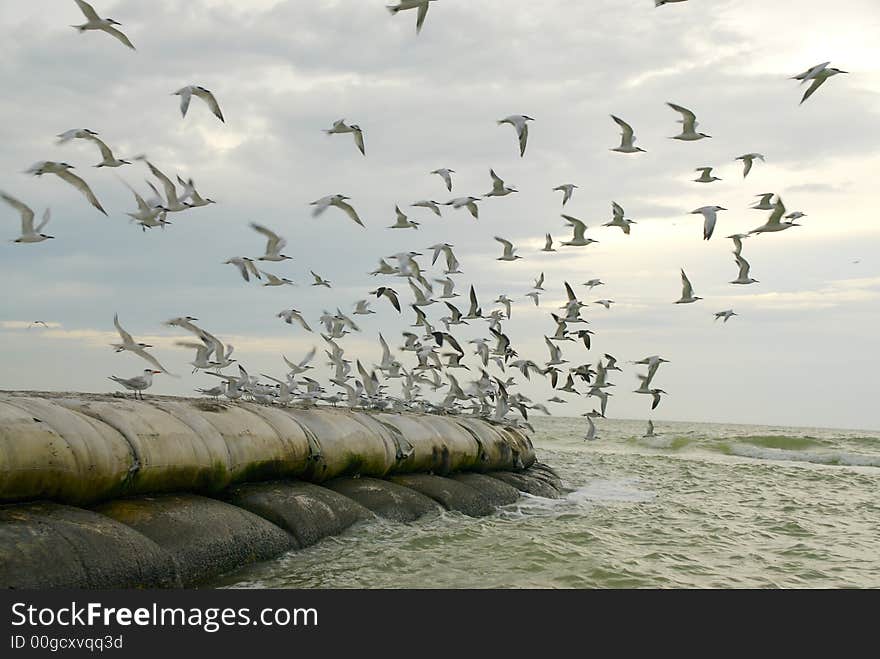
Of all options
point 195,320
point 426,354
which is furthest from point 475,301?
point 195,320

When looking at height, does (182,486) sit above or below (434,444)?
below

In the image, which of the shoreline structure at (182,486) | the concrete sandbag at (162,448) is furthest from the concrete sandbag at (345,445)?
the concrete sandbag at (162,448)

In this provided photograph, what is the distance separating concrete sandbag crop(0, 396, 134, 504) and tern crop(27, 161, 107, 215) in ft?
16.1

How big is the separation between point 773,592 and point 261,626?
5.54 meters

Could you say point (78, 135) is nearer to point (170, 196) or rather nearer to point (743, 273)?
point (170, 196)

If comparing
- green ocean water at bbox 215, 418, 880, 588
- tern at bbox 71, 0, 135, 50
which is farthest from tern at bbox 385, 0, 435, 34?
green ocean water at bbox 215, 418, 880, 588

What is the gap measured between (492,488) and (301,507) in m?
5.70

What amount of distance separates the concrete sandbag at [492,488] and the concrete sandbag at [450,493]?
39 centimetres

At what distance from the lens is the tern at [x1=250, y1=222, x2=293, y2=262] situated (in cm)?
1616

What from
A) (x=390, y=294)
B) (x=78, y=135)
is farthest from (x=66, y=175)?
(x=390, y=294)

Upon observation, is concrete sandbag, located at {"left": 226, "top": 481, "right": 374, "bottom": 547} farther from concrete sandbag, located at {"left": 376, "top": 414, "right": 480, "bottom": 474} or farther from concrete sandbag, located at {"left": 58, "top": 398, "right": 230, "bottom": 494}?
concrete sandbag, located at {"left": 376, "top": 414, "right": 480, "bottom": 474}

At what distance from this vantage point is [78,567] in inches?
274

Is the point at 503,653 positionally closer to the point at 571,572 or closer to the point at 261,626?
the point at 261,626

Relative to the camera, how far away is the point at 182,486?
9.43m
